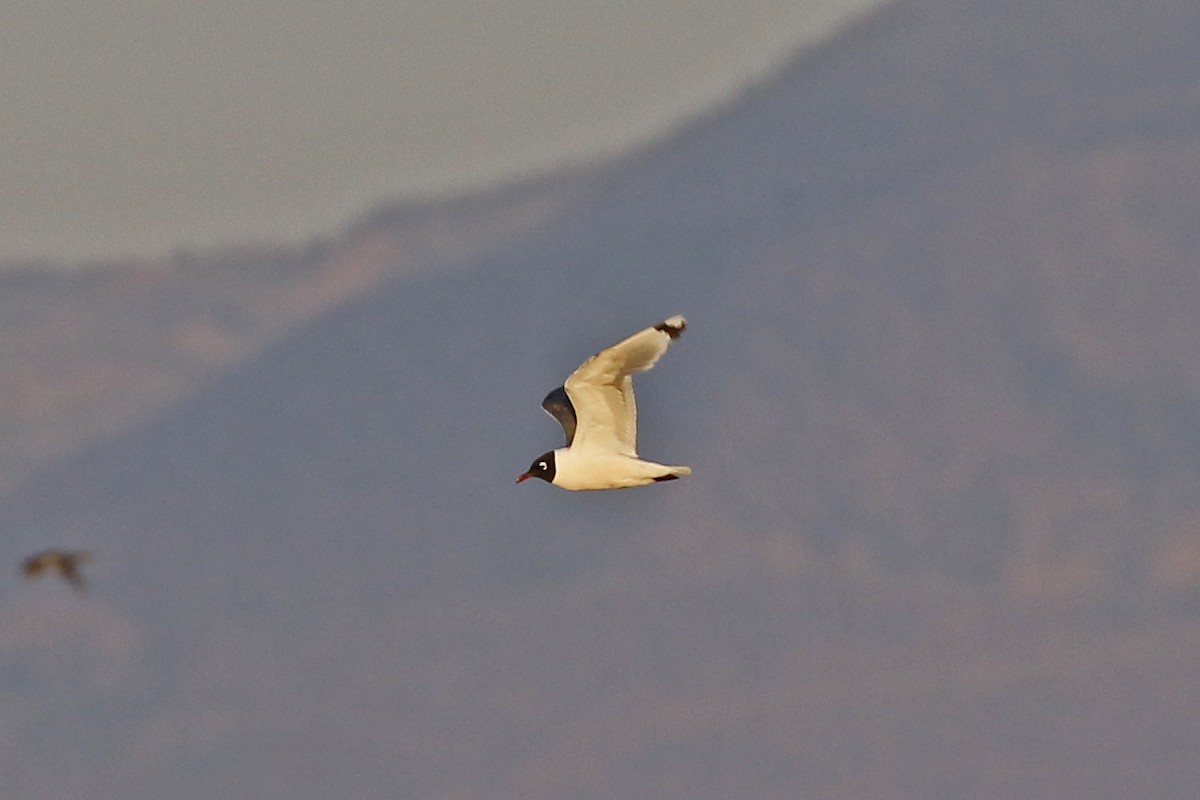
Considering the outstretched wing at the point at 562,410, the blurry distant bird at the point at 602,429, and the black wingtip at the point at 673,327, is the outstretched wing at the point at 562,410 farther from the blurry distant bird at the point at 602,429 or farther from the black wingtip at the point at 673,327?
the black wingtip at the point at 673,327

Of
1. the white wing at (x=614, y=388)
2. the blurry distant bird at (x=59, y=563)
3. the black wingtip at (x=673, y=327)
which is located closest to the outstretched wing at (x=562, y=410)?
the white wing at (x=614, y=388)

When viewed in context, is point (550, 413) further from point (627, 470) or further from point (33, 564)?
point (33, 564)

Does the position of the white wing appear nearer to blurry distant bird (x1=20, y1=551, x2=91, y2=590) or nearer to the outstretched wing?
the outstretched wing

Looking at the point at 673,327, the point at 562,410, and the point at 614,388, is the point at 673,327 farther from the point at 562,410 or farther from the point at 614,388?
the point at 562,410

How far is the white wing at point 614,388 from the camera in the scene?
30.9m

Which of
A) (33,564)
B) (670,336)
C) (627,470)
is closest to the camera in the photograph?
(670,336)

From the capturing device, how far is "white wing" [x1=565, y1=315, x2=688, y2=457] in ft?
102

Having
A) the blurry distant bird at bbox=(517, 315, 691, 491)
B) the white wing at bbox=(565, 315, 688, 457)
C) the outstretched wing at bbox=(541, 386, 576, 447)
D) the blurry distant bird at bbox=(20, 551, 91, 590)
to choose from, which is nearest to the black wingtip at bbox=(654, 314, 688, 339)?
the white wing at bbox=(565, 315, 688, 457)

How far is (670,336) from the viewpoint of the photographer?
101 ft

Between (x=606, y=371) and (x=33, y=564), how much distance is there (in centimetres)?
3002

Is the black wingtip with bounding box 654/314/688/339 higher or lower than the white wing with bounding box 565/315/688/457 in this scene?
higher

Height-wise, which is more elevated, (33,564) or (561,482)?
(33,564)

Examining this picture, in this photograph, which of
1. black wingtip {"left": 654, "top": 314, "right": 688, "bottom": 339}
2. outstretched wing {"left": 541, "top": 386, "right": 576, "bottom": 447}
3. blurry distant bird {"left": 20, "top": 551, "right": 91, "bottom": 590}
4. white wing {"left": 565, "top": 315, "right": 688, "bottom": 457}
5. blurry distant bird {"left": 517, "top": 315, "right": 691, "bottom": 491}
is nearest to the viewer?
black wingtip {"left": 654, "top": 314, "right": 688, "bottom": 339}

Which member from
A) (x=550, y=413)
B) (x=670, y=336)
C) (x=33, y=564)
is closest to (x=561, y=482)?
(x=550, y=413)
